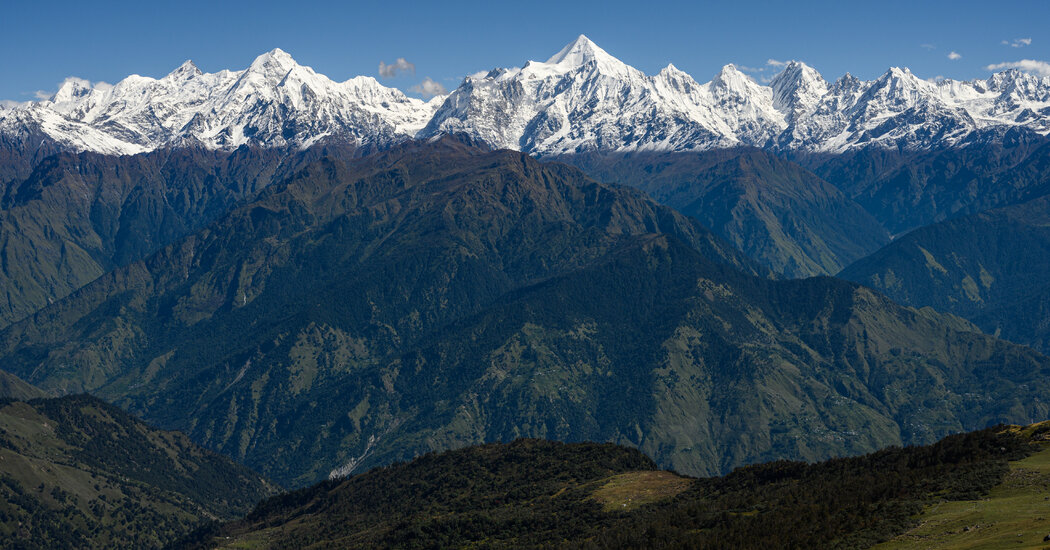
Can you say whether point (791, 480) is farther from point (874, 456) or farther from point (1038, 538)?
point (1038, 538)

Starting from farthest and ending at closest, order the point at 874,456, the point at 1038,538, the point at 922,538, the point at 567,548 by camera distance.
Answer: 1. the point at 567,548
2. the point at 874,456
3. the point at 922,538
4. the point at 1038,538

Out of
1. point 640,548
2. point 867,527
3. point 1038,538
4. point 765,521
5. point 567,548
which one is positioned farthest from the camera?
point 567,548

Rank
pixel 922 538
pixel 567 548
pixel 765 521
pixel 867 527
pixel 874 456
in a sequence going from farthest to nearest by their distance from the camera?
pixel 567 548 → pixel 874 456 → pixel 765 521 → pixel 867 527 → pixel 922 538

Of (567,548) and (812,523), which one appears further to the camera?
(567,548)

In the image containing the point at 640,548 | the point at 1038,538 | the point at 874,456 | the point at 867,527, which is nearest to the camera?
the point at 1038,538

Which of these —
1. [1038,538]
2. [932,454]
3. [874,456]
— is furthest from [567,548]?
[1038,538]

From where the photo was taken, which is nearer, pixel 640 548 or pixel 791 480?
pixel 640 548

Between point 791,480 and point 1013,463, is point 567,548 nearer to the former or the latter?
point 791,480

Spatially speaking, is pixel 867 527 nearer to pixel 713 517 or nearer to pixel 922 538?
pixel 922 538

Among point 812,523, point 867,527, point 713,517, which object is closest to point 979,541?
point 867,527

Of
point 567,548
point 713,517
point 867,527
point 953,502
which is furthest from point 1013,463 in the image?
point 567,548
